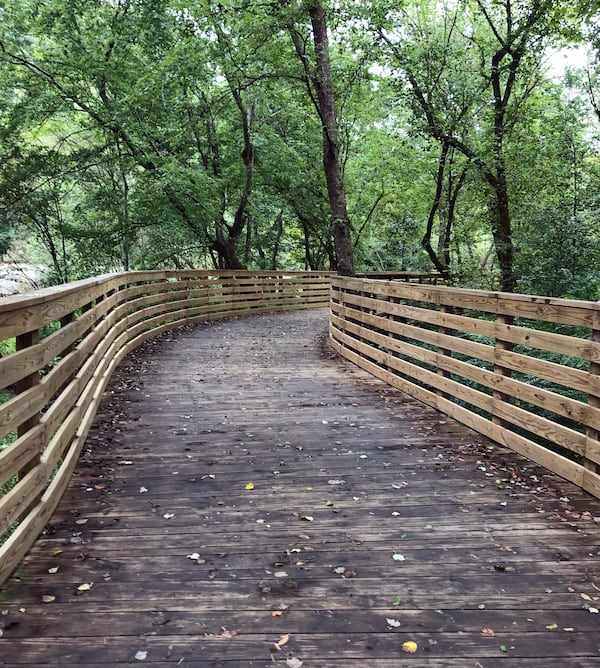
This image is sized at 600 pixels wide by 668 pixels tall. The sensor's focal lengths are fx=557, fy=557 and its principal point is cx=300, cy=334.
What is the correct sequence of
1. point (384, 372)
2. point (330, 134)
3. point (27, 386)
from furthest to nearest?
point (330, 134), point (384, 372), point (27, 386)

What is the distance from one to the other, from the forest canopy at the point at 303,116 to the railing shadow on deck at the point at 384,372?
9.77 feet

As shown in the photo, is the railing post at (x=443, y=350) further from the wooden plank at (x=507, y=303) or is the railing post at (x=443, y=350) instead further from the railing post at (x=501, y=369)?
the railing post at (x=501, y=369)

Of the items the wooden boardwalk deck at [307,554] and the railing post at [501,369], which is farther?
the railing post at [501,369]

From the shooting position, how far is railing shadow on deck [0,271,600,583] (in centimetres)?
291

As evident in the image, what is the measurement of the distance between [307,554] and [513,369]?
2.38 m

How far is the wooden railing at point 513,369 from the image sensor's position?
11.9 ft

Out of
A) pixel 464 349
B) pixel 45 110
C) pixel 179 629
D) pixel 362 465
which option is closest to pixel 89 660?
pixel 179 629

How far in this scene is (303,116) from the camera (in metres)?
18.1

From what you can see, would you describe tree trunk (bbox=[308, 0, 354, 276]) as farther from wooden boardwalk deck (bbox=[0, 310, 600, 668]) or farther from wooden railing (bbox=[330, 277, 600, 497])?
wooden boardwalk deck (bbox=[0, 310, 600, 668])

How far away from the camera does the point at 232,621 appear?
2.36 meters

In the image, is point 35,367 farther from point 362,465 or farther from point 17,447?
point 362,465

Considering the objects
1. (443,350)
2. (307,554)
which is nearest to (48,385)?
(307,554)

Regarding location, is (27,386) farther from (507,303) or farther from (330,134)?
(330,134)

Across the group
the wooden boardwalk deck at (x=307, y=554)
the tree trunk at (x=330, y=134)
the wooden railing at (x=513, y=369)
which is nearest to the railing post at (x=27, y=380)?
the wooden boardwalk deck at (x=307, y=554)
